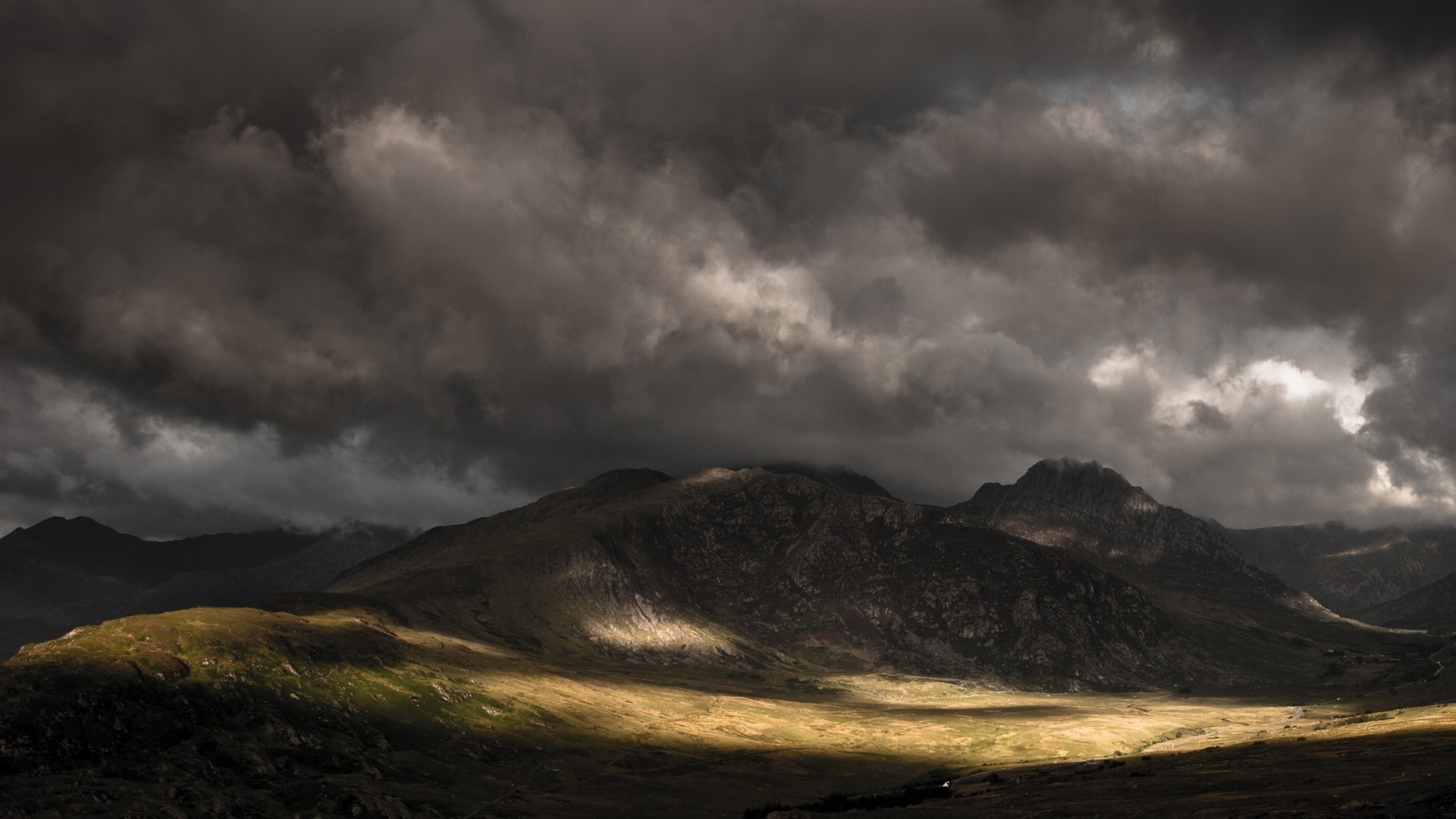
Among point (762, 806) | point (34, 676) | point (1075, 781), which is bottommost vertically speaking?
point (762, 806)

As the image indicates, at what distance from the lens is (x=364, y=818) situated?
458 ft

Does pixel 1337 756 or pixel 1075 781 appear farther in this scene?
pixel 1075 781

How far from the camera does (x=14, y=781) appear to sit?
134m

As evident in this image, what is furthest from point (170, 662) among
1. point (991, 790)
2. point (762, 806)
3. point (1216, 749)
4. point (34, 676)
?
point (1216, 749)

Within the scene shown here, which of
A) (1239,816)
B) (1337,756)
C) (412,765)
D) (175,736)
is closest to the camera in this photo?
(1239,816)

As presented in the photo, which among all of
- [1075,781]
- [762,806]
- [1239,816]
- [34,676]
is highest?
[34,676]

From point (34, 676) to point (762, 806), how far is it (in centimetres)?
15061

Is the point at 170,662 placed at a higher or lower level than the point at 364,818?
higher

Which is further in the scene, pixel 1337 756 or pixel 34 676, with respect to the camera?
pixel 34 676

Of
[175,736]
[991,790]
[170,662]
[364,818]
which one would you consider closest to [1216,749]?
[991,790]

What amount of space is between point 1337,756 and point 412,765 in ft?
584

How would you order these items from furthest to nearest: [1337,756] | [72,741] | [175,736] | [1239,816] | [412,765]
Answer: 1. [412,765]
2. [175,736]
3. [72,741]
4. [1337,756]
5. [1239,816]

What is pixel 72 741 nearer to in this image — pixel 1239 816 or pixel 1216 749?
pixel 1239 816

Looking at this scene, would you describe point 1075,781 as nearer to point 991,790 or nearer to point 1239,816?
point 991,790
